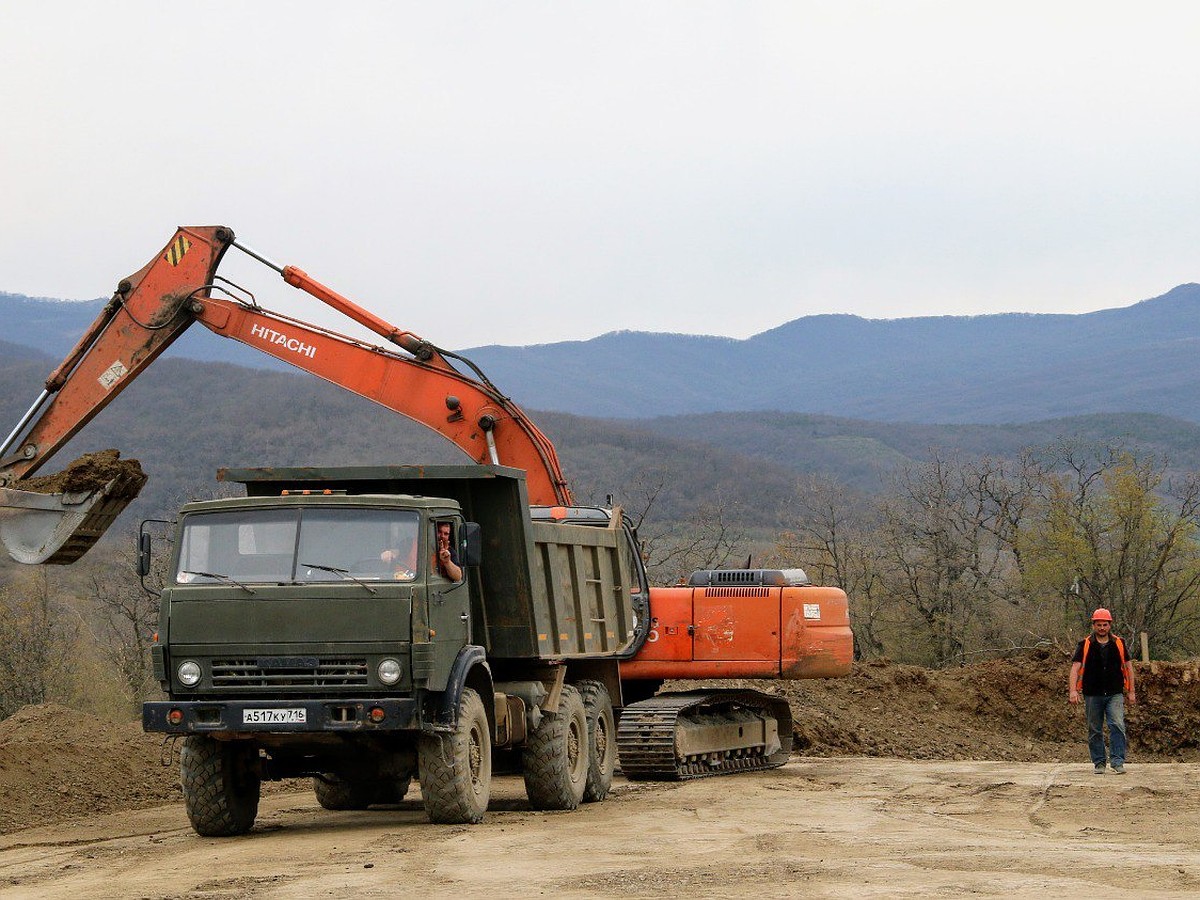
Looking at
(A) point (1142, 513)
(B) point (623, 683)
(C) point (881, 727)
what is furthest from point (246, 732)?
(A) point (1142, 513)

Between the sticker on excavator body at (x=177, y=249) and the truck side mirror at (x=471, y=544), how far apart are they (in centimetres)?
619

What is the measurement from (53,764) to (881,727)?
1348cm

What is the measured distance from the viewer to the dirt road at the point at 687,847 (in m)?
11.0

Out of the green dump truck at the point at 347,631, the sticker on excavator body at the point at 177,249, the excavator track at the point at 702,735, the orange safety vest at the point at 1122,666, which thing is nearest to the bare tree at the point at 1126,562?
the excavator track at the point at 702,735

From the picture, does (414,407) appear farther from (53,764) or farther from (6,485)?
(53,764)

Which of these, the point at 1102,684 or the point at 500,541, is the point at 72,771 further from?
the point at 1102,684

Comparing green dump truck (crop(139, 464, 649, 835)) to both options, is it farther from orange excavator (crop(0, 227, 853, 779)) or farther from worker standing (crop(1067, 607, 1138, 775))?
worker standing (crop(1067, 607, 1138, 775))

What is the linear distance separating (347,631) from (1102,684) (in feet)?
33.0

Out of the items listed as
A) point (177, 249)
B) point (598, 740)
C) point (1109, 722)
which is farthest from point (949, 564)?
point (177, 249)

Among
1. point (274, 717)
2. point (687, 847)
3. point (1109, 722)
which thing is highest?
point (274, 717)

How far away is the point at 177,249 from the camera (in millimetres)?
18906

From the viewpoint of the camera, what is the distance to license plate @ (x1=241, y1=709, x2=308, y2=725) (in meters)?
13.8

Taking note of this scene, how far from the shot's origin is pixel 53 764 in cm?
1930

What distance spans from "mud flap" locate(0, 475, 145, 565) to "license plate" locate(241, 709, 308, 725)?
3.63m
